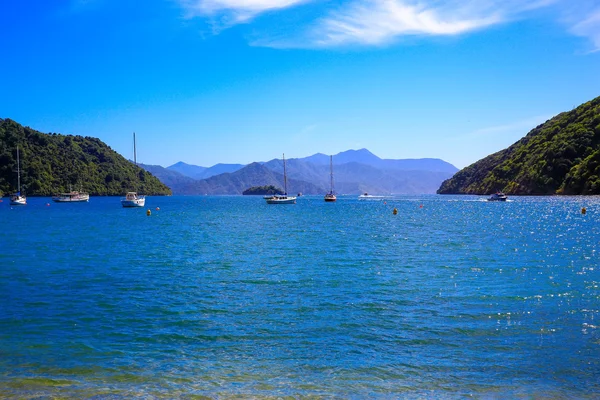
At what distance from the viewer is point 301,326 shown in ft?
56.0

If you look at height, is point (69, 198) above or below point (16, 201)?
above

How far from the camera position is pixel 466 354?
13992mm

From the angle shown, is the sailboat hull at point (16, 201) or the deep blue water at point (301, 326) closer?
the deep blue water at point (301, 326)

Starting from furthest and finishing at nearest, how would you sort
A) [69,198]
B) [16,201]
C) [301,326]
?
[69,198]
[16,201]
[301,326]

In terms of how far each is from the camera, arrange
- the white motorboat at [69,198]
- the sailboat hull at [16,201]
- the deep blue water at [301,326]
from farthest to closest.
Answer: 1. the white motorboat at [69,198]
2. the sailboat hull at [16,201]
3. the deep blue water at [301,326]

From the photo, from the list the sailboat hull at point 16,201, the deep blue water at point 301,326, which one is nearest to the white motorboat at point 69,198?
the sailboat hull at point 16,201

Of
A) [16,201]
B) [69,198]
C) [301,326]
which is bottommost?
[301,326]

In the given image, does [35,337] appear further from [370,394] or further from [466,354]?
[466,354]

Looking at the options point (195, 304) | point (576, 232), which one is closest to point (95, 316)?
point (195, 304)

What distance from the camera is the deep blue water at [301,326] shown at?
12.0 meters

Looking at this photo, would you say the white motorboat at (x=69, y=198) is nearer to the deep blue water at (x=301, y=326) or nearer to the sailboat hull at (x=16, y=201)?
the sailboat hull at (x=16, y=201)

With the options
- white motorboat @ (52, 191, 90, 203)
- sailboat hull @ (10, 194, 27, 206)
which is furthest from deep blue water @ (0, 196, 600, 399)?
white motorboat @ (52, 191, 90, 203)

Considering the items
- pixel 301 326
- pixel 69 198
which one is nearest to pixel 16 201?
pixel 69 198

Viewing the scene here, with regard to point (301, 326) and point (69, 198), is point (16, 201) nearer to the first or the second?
point (69, 198)
